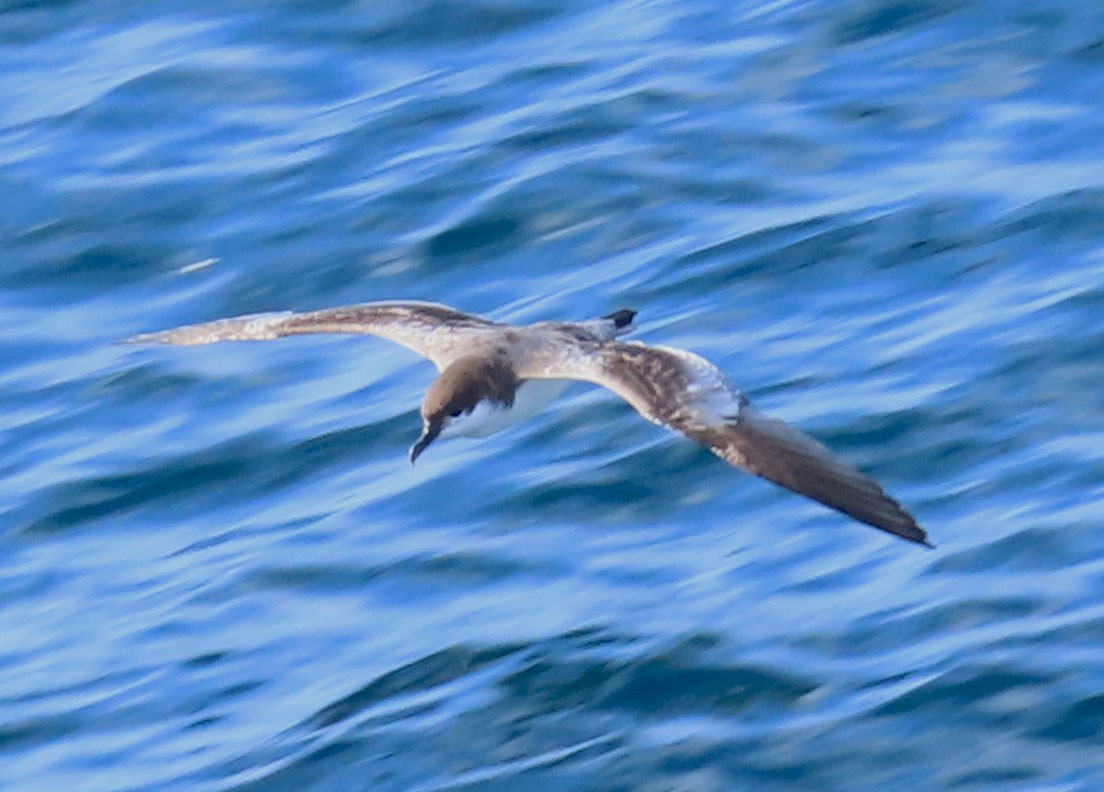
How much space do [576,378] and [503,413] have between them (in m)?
0.52

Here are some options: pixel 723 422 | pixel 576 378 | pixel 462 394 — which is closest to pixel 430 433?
pixel 462 394

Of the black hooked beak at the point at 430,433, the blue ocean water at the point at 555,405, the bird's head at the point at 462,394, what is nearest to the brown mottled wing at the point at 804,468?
the blue ocean water at the point at 555,405

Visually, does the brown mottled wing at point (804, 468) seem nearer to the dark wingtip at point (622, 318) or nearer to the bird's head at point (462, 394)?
the bird's head at point (462, 394)

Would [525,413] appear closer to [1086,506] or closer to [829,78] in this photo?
[1086,506]

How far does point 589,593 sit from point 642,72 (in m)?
4.71

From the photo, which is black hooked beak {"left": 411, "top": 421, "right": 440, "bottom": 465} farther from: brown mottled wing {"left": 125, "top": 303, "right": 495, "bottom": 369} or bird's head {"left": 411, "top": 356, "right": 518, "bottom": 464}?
brown mottled wing {"left": 125, "top": 303, "right": 495, "bottom": 369}

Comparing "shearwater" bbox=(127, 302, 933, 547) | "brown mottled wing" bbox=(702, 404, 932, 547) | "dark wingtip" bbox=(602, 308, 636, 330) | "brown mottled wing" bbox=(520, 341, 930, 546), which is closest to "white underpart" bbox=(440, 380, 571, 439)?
"shearwater" bbox=(127, 302, 933, 547)

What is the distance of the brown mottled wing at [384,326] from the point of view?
9500 millimetres

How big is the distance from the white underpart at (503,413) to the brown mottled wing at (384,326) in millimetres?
365

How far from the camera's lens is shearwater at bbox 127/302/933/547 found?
301 inches

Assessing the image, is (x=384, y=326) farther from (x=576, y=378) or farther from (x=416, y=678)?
(x=416, y=678)

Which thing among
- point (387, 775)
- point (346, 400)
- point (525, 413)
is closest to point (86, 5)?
point (346, 400)

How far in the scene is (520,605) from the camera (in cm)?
903

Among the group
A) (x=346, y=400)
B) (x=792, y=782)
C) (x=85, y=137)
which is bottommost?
(x=792, y=782)
